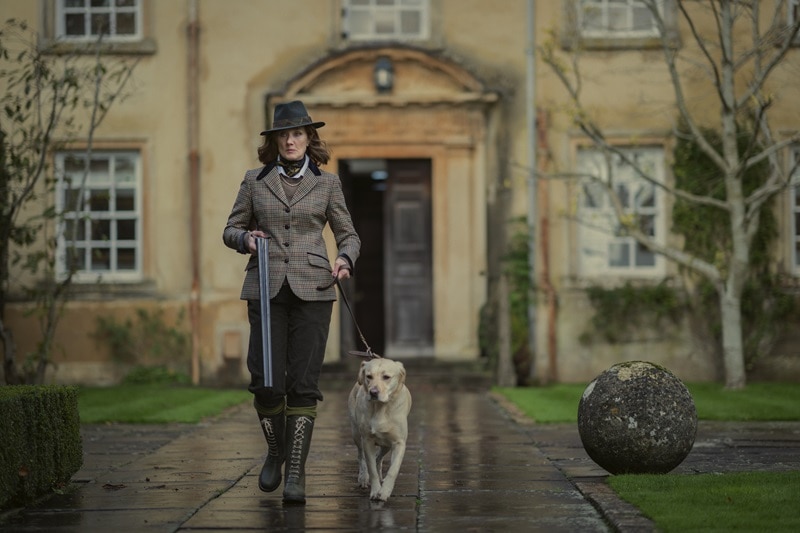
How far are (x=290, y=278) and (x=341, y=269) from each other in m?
0.28

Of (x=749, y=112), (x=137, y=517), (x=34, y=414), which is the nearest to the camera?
(x=137, y=517)

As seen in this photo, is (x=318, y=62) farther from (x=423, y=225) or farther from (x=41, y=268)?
(x=41, y=268)

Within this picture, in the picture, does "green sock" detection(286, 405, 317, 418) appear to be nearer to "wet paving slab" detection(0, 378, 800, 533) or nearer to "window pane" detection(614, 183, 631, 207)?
"wet paving slab" detection(0, 378, 800, 533)

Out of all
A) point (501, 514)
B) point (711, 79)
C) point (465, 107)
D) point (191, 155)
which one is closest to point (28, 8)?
point (191, 155)

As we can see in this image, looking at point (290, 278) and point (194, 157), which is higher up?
point (194, 157)

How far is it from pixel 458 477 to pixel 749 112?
34.3ft

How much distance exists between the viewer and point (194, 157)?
18.5 meters

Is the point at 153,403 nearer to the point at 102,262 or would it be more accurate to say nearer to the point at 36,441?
the point at 102,262

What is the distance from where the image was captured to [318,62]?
59.9ft

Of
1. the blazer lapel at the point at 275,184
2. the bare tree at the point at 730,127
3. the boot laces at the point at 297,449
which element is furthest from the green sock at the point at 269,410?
the bare tree at the point at 730,127

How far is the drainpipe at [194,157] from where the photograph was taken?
18500mm

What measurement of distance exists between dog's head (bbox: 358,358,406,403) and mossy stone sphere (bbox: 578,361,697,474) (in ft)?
4.95

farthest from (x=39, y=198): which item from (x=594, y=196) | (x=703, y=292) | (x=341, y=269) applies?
(x=341, y=269)

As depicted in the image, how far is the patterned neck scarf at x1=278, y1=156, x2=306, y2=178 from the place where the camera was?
298 inches
